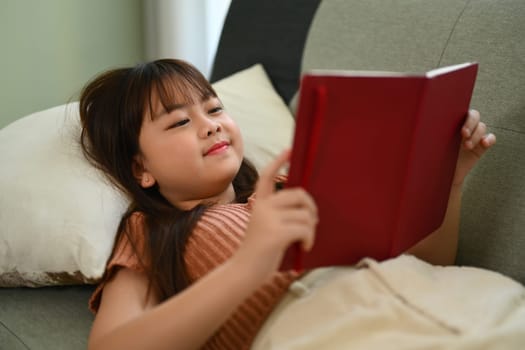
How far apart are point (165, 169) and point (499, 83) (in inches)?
24.6

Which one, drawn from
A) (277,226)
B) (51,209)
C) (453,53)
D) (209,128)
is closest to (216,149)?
(209,128)

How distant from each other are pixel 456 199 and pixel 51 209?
700mm

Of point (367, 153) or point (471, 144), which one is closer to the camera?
point (367, 153)

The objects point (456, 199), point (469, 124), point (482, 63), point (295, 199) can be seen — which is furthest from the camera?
point (482, 63)

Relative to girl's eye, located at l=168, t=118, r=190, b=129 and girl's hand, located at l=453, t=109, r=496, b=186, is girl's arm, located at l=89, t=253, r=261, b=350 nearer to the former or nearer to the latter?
girl's eye, located at l=168, t=118, r=190, b=129

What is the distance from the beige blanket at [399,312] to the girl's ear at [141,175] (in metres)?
0.41

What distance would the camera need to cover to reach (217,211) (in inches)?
42.9

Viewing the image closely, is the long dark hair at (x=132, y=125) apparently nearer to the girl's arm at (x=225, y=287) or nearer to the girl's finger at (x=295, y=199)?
the girl's arm at (x=225, y=287)

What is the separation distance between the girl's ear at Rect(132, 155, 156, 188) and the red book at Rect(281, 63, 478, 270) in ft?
1.54

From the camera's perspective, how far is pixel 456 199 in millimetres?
1076

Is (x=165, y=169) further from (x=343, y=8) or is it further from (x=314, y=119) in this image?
(x=343, y=8)

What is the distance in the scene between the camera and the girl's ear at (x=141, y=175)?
3.85 ft

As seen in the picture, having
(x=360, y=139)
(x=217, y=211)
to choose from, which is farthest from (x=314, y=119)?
(x=217, y=211)

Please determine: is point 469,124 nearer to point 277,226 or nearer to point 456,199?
point 456,199
